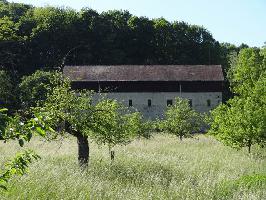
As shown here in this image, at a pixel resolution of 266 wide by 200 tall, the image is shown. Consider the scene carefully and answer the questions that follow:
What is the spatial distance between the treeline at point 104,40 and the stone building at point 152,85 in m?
11.1

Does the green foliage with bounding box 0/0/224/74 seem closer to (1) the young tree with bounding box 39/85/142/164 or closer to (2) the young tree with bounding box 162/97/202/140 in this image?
(2) the young tree with bounding box 162/97/202/140

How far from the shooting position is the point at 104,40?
2657 inches

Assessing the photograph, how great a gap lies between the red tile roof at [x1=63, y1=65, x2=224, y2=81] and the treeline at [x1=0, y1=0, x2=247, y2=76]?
32.5 ft

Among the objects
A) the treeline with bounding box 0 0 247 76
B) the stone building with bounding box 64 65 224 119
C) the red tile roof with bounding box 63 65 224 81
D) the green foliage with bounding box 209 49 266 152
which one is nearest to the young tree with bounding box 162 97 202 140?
the green foliage with bounding box 209 49 266 152

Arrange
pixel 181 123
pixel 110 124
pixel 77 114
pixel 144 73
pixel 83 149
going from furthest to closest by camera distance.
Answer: pixel 144 73 < pixel 181 123 < pixel 83 149 < pixel 110 124 < pixel 77 114

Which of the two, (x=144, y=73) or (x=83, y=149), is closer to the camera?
(x=83, y=149)

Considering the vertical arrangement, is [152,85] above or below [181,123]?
above

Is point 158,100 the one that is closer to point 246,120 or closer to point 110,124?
point 246,120

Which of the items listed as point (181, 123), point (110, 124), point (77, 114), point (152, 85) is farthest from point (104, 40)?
point (77, 114)

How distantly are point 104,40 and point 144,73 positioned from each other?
16.2 meters

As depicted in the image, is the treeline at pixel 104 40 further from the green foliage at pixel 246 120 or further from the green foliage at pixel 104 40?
the green foliage at pixel 246 120

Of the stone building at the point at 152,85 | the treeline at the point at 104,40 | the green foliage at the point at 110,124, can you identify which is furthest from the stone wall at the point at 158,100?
the green foliage at the point at 110,124

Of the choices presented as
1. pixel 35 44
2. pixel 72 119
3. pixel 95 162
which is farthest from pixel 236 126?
pixel 35 44

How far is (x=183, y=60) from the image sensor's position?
2761 inches
